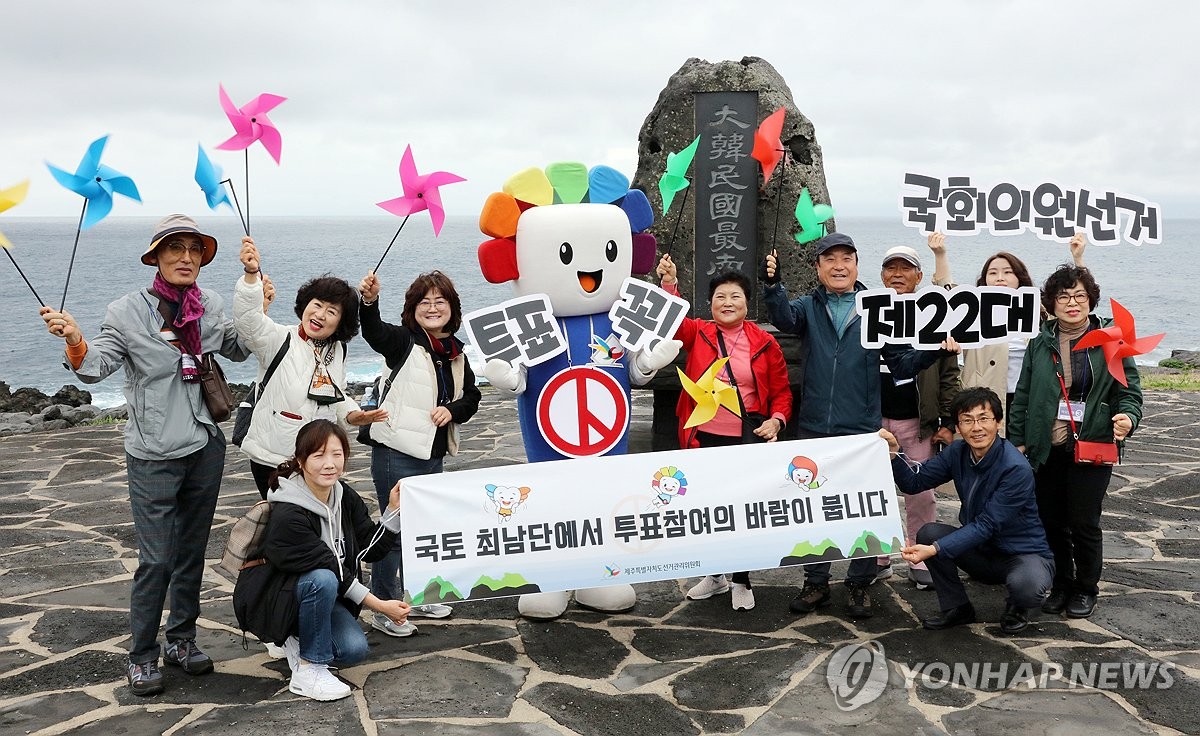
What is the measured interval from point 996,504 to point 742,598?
1430 millimetres

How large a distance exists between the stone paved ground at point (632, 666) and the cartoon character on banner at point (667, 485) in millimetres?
753

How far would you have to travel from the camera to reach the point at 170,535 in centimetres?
434

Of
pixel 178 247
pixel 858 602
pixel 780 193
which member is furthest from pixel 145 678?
pixel 780 193

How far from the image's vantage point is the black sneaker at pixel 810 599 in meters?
5.23

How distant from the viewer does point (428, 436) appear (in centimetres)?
503

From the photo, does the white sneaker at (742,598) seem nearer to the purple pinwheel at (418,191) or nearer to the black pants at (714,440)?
the black pants at (714,440)

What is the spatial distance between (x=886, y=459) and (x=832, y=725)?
1498mm

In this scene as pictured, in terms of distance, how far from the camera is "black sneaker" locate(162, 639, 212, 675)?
4523 millimetres

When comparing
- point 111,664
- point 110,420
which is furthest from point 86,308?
point 111,664

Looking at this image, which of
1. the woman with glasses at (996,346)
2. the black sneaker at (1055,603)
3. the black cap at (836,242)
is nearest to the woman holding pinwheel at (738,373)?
the black cap at (836,242)

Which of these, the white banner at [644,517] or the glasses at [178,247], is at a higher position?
the glasses at [178,247]

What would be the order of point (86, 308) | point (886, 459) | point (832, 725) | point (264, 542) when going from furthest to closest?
point (86, 308) < point (886, 459) < point (264, 542) < point (832, 725)

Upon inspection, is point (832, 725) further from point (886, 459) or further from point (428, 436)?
point (428, 436)

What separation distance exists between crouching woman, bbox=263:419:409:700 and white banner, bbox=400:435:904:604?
0.95 feet
